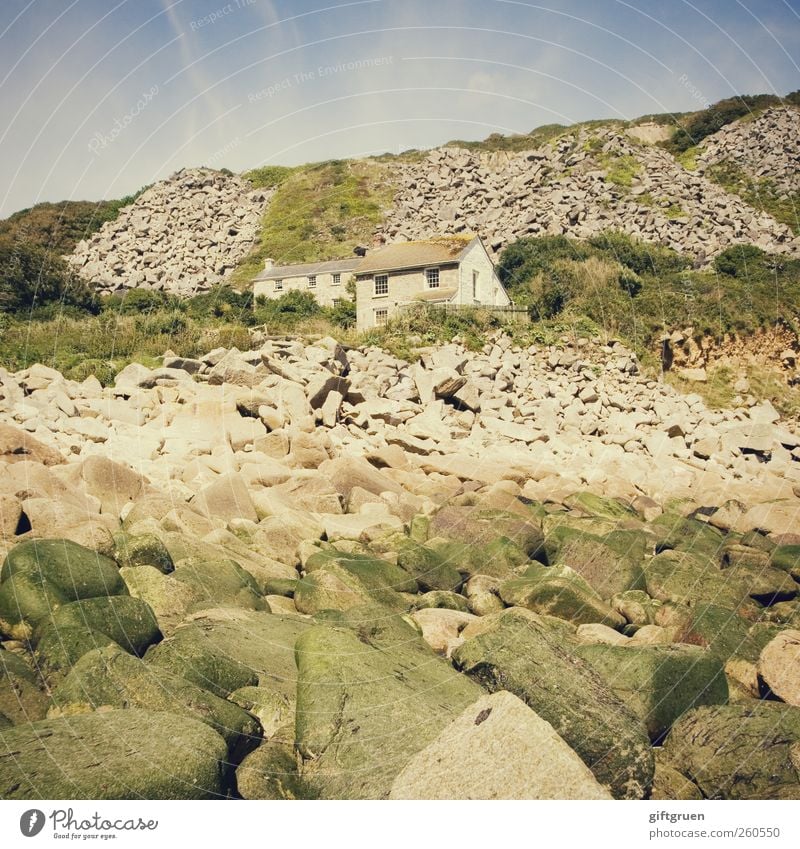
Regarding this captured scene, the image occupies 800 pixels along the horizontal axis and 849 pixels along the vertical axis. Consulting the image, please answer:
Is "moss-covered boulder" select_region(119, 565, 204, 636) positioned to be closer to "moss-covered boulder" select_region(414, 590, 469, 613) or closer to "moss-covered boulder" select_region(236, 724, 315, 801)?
"moss-covered boulder" select_region(236, 724, 315, 801)

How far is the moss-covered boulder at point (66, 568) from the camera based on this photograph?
8.87 metres

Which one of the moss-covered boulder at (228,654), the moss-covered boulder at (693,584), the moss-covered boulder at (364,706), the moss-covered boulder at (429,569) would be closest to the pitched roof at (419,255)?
the moss-covered boulder at (693,584)

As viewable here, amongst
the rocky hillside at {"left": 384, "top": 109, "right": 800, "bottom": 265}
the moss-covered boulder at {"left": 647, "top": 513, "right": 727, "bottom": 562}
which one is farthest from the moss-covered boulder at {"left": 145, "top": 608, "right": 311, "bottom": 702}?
the rocky hillside at {"left": 384, "top": 109, "right": 800, "bottom": 265}

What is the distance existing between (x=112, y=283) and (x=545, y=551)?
169 feet

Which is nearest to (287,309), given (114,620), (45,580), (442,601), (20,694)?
(442,601)

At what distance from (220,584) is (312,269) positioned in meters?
37.6

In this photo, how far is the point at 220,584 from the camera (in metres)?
9.94

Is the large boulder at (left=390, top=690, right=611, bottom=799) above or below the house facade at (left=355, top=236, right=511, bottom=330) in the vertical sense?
below

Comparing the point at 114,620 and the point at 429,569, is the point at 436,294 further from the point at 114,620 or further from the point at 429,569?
the point at 114,620

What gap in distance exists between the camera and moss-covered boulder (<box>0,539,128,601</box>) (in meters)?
8.87

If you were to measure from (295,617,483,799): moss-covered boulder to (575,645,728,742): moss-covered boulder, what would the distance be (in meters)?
1.68

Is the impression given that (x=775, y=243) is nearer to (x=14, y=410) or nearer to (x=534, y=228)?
(x=534, y=228)

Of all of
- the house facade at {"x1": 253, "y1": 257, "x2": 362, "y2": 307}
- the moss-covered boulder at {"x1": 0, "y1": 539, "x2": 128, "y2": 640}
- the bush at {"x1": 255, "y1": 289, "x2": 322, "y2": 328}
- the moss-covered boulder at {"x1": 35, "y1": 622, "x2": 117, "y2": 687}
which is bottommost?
the moss-covered boulder at {"x1": 35, "y1": 622, "x2": 117, "y2": 687}

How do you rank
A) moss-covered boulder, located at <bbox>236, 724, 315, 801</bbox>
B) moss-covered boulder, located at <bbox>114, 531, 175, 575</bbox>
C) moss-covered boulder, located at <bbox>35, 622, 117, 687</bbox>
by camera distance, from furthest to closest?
moss-covered boulder, located at <bbox>114, 531, 175, 575</bbox>, moss-covered boulder, located at <bbox>35, 622, 117, 687</bbox>, moss-covered boulder, located at <bbox>236, 724, 315, 801</bbox>
